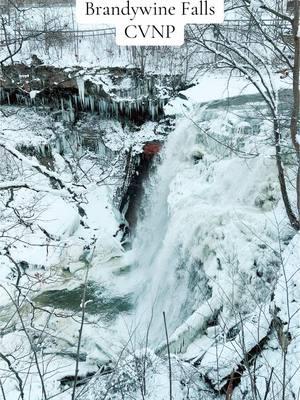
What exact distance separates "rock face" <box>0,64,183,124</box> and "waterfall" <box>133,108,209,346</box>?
277 centimetres

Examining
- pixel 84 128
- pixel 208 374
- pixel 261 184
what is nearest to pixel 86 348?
pixel 208 374

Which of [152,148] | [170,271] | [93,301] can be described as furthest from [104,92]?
[170,271]

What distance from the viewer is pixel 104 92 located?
13.6 meters

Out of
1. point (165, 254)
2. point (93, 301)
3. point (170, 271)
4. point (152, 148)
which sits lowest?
point (93, 301)

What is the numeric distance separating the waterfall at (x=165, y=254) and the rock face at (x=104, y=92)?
9.10 ft

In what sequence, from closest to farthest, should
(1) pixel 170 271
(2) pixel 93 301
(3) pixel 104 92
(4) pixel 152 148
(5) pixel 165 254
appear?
1. (1) pixel 170 271
2. (5) pixel 165 254
3. (2) pixel 93 301
4. (4) pixel 152 148
5. (3) pixel 104 92

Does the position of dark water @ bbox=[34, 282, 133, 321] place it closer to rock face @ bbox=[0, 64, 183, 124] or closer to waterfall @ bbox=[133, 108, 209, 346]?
waterfall @ bbox=[133, 108, 209, 346]

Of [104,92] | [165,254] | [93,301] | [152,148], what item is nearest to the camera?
[165,254]

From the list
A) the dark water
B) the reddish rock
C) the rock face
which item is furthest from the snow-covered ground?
the rock face

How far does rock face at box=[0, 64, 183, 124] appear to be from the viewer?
13406 millimetres

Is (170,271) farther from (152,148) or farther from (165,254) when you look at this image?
(152,148)

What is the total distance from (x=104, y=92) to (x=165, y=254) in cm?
715

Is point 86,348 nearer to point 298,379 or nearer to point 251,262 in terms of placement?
point 251,262

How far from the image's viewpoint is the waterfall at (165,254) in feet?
23.2
